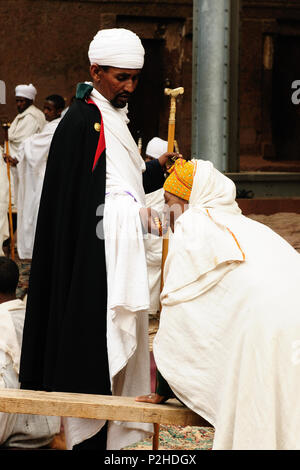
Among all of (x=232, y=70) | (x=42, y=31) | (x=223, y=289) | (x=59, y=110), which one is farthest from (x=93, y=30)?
(x=223, y=289)

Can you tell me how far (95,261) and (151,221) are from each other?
33 centimetres

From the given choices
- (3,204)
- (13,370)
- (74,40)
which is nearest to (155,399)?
(13,370)

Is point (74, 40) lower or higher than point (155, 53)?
higher

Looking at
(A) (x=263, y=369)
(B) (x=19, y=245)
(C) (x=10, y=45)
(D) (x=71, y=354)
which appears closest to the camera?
(A) (x=263, y=369)

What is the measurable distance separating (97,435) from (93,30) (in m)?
12.4

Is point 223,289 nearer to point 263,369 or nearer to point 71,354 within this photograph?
point 263,369

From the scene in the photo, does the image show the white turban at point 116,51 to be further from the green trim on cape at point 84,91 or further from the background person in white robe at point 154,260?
the background person in white robe at point 154,260

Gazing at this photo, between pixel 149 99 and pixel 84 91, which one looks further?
pixel 149 99

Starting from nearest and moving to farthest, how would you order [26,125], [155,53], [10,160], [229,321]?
[229,321], [10,160], [26,125], [155,53]

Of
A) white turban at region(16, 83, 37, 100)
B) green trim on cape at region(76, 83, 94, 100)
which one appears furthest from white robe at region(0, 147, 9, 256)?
green trim on cape at region(76, 83, 94, 100)

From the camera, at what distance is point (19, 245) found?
10.9m

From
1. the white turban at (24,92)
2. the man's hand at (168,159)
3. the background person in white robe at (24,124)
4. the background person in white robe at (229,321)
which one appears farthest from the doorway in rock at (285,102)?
the background person in white robe at (229,321)

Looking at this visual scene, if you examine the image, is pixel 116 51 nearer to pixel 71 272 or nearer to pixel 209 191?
pixel 209 191

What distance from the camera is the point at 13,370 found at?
4887mm
